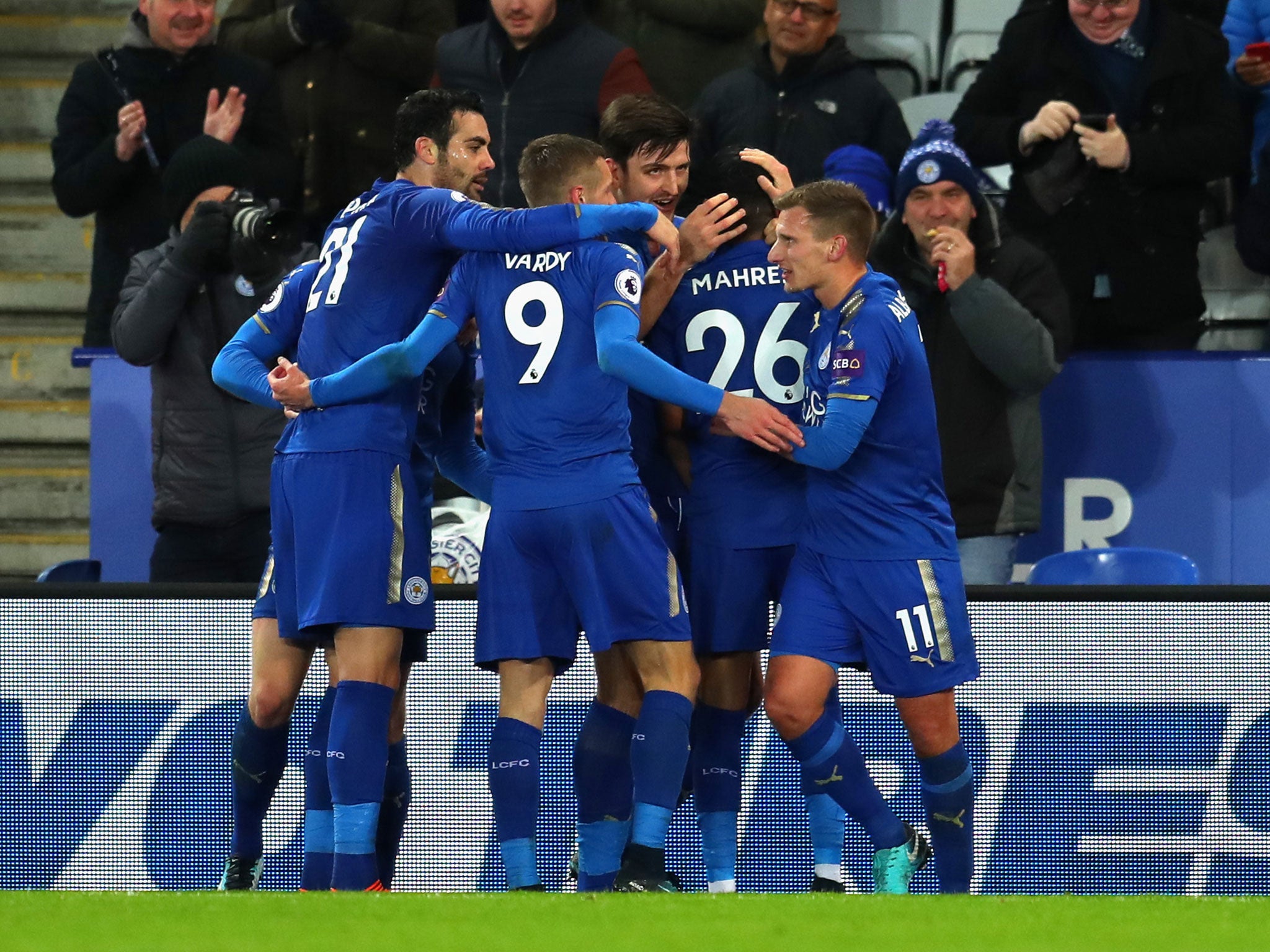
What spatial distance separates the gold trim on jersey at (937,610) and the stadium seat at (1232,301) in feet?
12.1

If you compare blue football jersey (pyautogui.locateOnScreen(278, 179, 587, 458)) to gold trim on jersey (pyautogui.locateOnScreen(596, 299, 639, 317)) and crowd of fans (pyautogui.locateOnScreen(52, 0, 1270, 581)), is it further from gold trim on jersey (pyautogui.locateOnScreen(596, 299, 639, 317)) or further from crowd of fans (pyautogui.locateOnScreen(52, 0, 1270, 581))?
crowd of fans (pyautogui.locateOnScreen(52, 0, 1270, 581))

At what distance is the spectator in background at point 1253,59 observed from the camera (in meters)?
8.32

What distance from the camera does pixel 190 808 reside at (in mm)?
6570

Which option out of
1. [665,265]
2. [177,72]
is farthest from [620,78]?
[665,265]

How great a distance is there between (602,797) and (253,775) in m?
1.13

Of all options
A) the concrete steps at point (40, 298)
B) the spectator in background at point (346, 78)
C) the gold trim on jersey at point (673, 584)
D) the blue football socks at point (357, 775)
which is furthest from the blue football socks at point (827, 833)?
the concrete steps at point (40, 298)

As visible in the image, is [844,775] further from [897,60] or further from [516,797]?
[897,60]

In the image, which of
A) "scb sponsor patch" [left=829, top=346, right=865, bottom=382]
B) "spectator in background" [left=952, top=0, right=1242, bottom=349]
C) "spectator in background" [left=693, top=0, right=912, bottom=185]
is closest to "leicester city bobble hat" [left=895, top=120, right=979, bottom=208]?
"spectator in background" [left=952, top=0, right=1242, bottom=349]

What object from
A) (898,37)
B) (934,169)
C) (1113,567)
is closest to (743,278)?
(934,169)

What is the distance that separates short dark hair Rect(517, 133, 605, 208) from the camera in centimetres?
547

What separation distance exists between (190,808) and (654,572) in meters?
2.17

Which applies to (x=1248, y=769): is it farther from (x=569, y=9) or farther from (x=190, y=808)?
(x=569, y=9)

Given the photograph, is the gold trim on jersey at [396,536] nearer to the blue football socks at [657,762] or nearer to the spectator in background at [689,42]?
the blue football socks at [657,762]

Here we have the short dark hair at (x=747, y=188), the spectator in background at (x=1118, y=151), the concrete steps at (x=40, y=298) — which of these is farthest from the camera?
the concrete steps at (x=40, y=298)
